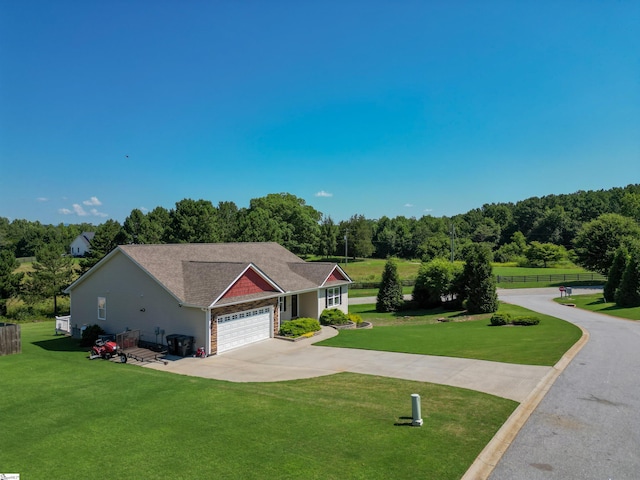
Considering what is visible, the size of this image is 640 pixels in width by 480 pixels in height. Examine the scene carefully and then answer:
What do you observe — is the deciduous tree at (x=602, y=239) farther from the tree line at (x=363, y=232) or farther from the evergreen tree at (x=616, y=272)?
→ the evergreen tree at (x=616, y=272)

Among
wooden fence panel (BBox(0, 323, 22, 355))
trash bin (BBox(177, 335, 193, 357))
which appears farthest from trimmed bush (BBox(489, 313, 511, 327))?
wooden fence panel (BBox(0, 323, 22, 355))

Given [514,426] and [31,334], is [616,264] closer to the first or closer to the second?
[514,426]

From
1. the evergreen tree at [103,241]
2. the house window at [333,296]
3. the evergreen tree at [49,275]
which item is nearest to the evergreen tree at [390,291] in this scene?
the house window at [333,296]

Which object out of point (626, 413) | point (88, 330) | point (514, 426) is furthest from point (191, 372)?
point (626, 413)

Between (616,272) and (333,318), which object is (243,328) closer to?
(333,318)

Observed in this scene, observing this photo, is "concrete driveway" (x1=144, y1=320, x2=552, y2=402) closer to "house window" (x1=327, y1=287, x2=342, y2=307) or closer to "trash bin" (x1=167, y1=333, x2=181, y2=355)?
"trash bin" (x1=167, y1=333, x2=181, y2=355)
